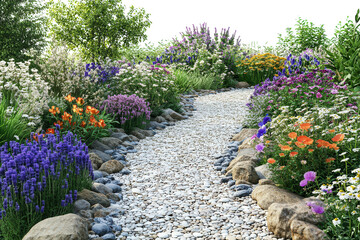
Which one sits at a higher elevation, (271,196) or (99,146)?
(99,146)

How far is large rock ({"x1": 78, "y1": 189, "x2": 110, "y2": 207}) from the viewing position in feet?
12.4

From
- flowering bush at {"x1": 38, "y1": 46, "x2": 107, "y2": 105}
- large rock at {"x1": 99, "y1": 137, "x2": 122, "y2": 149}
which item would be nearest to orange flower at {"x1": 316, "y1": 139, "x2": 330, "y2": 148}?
large rock at {"x1": 99, "y1": 137, "x2": 122, "y2": 149}

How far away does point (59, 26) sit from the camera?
44.6 feet

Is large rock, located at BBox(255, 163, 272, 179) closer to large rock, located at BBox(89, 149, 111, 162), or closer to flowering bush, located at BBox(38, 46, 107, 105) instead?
large rock, located at BBox(89, 149, 111, 162)

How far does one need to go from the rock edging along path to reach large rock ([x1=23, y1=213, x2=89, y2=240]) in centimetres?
56

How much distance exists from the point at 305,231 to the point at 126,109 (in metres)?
4.77

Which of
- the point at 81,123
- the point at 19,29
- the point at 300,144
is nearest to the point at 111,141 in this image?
the point at 81,123

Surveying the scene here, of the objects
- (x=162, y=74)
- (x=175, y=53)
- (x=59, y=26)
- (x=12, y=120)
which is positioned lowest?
(x=12, y=120)

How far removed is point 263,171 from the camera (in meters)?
4.51

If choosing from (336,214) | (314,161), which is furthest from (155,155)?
(336,214)

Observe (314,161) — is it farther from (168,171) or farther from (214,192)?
(168,171)

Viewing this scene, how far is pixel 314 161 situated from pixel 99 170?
9.79ft

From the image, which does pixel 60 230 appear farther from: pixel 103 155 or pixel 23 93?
pixel 23 93

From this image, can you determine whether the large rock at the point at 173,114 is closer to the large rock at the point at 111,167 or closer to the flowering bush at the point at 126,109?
the flowering bush at the point at 126,109
